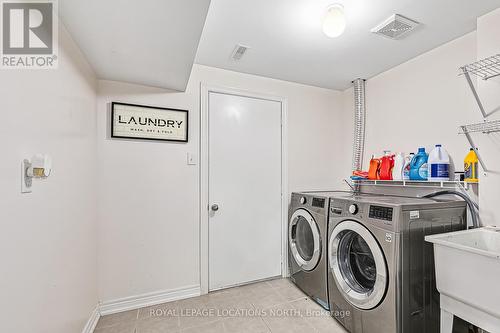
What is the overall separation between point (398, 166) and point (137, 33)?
237cm

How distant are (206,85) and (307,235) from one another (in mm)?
1860

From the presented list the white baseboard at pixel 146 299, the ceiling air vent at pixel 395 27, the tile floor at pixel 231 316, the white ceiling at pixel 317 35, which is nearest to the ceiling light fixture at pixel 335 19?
the white ceiling at pixel 317 35

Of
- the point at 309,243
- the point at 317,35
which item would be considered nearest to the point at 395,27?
the point at 317,35

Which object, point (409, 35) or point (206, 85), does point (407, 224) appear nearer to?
point (409, 35)

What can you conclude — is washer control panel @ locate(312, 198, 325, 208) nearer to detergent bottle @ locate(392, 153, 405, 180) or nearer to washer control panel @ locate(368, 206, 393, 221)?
washer control panel @ locate(368, 206, 393, 221)

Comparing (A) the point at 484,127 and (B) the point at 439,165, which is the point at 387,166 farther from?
(A) the point at 484,127

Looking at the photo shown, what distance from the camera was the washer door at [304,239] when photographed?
85.0 inches

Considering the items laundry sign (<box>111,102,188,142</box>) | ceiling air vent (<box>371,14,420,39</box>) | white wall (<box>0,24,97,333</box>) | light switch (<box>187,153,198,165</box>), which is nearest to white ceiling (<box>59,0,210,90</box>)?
white wall (<box>0,24,97,333</box>)

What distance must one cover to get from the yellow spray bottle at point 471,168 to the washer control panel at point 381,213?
73 centimetres

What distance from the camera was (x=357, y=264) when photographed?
6.19 ft

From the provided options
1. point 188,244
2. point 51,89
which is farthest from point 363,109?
point 51,89

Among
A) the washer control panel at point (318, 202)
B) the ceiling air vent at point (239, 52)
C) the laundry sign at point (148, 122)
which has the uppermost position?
the ceiling air vent at point (239, 52)

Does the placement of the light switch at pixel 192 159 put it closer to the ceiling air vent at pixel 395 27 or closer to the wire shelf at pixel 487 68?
the ceiling air vent at pixel 395 27

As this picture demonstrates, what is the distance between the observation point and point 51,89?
3.75 feet
